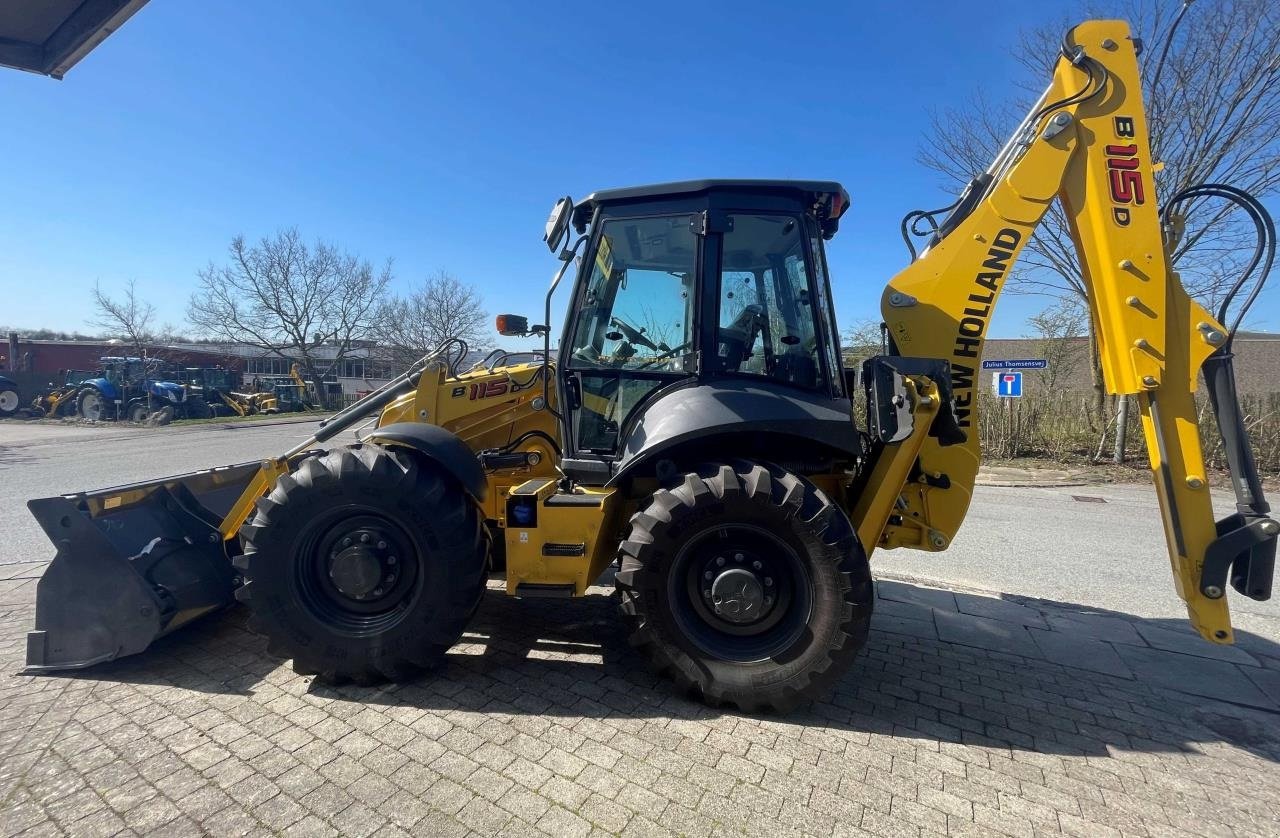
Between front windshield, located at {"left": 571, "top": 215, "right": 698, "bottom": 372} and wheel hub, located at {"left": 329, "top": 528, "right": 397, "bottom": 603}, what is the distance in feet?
4.69

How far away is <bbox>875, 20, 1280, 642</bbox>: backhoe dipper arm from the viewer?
2980 millimetres

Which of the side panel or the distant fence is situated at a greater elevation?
the side panel

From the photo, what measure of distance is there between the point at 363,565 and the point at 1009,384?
39.5 ft

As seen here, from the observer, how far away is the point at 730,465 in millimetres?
3057

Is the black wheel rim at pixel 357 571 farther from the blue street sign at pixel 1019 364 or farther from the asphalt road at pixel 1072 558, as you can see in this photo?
the blue street sign at pixel 1019 364

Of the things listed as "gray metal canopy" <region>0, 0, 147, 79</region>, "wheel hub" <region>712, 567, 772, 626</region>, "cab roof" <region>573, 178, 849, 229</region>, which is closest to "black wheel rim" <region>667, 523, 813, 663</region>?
"wheel hub" <region>712, 567, 772, 626</region>

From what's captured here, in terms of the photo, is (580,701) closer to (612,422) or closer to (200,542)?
(612,422)

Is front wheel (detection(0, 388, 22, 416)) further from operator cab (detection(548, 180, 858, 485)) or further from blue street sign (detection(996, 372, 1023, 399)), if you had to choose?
blue street sign (detection(996, 372, 1023, 399))

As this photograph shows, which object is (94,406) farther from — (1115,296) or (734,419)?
(1115,296)

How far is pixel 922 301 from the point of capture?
3375 mm

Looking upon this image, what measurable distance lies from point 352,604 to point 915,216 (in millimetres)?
3873

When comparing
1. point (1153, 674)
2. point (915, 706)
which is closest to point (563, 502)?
point (915, 706)

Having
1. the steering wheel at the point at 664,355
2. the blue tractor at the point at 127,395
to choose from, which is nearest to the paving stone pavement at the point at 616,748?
the steering wheel at the point at 664,355

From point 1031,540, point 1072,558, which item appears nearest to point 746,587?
point 1072,558
